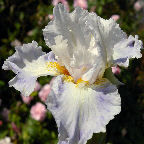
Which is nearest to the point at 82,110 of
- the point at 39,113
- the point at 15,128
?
the point at 39,113

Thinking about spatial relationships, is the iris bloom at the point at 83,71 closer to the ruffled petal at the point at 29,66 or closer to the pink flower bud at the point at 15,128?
the ruffled petal at the point at 29,66

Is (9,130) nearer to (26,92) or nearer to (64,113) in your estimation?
(26,92)

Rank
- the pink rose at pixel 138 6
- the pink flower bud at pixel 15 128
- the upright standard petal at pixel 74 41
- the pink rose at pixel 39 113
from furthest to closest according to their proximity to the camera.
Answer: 1. the pink rose at pixel 138 6
2. the pink flower bud at pixel 15 128
3. the pink rose at pixel 39 113
4. the upright standard petal at pixel 74 41

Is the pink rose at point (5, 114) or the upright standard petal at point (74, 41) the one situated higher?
the pink rose at point (5, 114)

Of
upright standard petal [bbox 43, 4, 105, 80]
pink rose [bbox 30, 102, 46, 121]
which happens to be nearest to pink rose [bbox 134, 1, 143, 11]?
pink rose [bbox 30, 102, 46, 121]

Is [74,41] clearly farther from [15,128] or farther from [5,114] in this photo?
[5,114]

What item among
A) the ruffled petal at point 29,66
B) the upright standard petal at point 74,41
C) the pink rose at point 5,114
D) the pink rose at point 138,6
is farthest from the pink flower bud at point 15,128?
the pink rose at point 138,6
